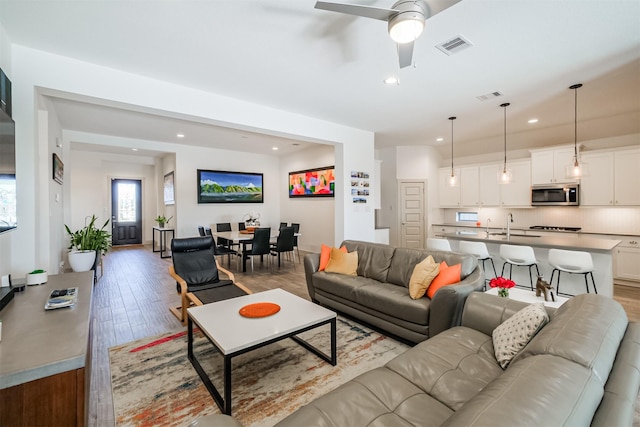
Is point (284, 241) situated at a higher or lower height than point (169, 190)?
lower

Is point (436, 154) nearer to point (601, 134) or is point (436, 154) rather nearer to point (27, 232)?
point (601, 134)

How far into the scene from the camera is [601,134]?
5.18 meters

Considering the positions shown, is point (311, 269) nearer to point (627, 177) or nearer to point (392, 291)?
point (392, 291)

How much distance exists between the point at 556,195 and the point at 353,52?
498cm

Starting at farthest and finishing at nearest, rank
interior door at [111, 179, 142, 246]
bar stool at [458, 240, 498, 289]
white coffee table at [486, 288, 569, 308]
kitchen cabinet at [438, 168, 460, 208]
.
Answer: interior door at [111, 179, 142, 246] → kitchen cabinet at [438, 168, 460, 208] → bar stool at [458, 240, 498, 289] → white coffee table at [486, 288, 569, 308]

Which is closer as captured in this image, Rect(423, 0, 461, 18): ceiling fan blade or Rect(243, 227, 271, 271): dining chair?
Rect(423, 0, 461, 18): ceiling fan blade

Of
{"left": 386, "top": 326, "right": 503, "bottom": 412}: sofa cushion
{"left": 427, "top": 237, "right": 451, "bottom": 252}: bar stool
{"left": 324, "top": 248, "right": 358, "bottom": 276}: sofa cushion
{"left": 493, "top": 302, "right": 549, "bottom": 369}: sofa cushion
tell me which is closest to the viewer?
{"left": 386, "top": 326, "right": 503, "bottom": 412}: sofa cushion

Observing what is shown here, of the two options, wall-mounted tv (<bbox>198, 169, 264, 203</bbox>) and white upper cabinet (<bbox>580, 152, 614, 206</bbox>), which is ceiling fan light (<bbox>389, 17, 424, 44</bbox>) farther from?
wall-mounted tv (<bbox>198, 169, 264, 203</bbox>)

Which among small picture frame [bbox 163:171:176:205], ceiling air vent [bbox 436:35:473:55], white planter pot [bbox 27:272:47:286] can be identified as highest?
ceiling air vent [bbox 436:35:473:55]

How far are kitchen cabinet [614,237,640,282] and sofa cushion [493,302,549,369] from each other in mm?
4594

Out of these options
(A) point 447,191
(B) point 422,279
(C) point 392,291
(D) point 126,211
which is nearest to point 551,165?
(A) point 447,191

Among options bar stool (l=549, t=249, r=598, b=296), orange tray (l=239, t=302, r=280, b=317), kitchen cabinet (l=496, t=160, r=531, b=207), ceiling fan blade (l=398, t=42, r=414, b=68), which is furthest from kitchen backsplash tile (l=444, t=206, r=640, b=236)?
orange tray (l=239, t=302, r=280, b=317)

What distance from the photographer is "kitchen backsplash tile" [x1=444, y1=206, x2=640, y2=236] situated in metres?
4.78

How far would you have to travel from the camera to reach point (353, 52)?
277 centimetres
